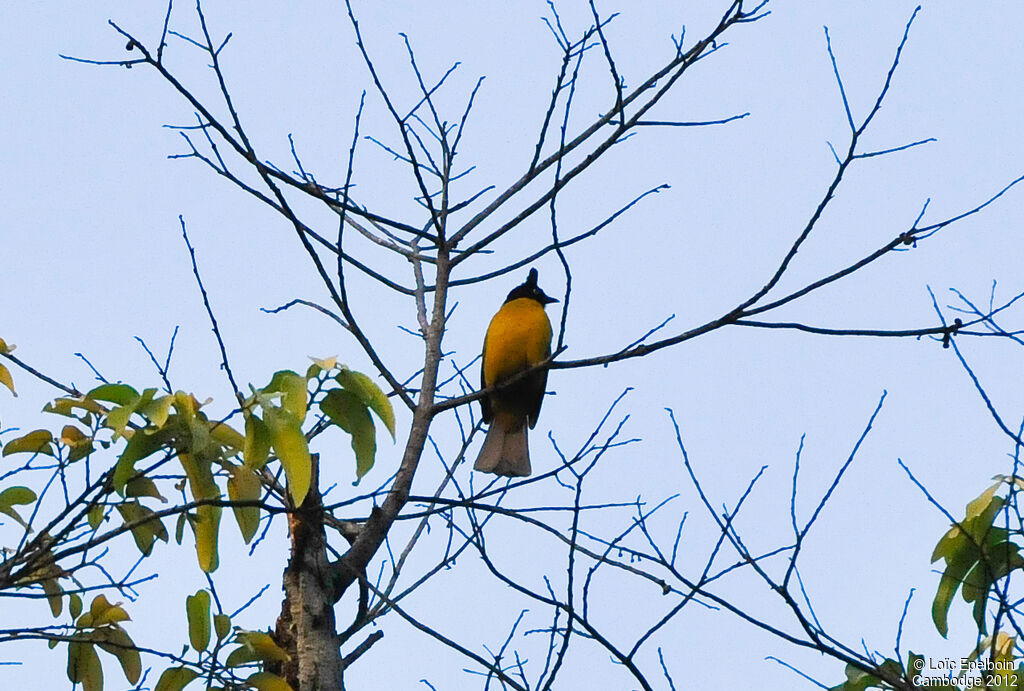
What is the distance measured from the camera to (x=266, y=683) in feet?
8.46

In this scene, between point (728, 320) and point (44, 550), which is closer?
point (44, 550)

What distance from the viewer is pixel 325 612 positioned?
2.68 meters

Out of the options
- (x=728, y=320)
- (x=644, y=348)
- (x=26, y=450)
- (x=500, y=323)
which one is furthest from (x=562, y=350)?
(x=500, y=323)

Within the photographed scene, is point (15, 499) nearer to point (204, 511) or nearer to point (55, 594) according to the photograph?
point (55, 594)

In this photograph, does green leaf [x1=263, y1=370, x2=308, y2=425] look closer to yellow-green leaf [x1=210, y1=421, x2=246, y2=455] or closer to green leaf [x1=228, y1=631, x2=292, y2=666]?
yellow-green leaf [x1=210, y1=421, x2=246, y2=455]

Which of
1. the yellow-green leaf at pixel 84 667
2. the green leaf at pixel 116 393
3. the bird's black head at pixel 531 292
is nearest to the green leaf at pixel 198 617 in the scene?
the yellow-green leaf at pixel 84 667

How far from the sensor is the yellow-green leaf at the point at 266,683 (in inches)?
101

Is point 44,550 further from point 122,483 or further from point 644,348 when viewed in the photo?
point 644,348

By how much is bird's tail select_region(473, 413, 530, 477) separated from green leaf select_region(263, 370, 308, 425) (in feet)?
10.4

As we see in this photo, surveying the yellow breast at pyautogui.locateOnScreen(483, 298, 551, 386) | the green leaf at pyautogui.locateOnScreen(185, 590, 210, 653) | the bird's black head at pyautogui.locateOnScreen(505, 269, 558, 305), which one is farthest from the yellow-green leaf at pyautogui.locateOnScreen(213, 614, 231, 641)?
the bird's black head at pyautogui.locateOnScreen(505, 269, 558, 305)

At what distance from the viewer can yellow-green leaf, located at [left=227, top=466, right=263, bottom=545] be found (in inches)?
94.9

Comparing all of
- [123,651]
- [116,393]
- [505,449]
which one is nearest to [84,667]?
[123,651]

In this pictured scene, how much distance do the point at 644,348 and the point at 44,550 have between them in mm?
1477

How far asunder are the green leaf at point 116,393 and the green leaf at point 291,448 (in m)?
0.30
